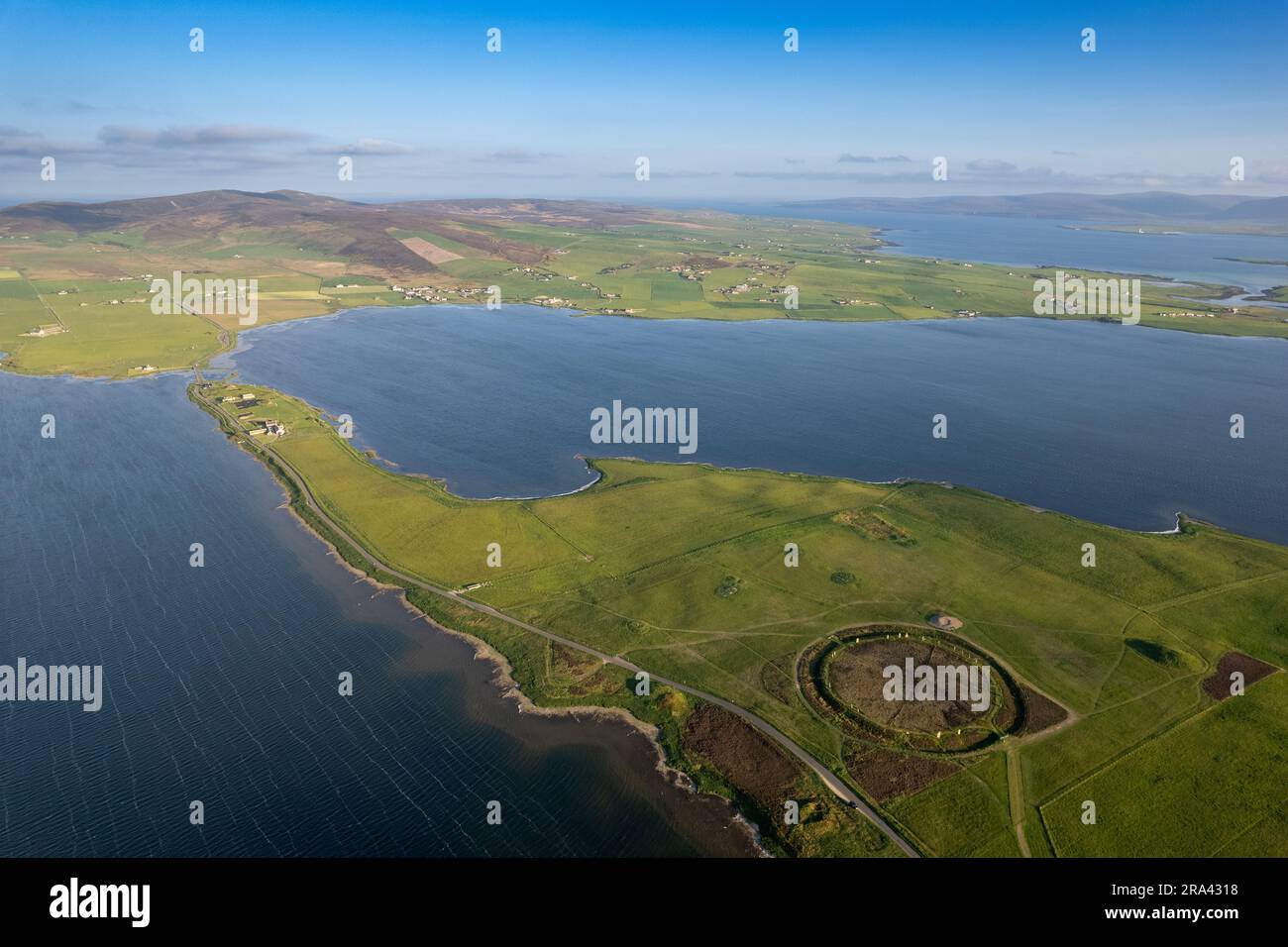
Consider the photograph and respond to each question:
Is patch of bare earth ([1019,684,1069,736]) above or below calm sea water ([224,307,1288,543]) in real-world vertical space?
below

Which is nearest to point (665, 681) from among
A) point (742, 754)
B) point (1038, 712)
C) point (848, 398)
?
point (742, 754)

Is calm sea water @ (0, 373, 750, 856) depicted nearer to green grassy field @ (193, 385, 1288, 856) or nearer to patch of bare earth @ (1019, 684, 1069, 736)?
green grassy field @ (193, 385, 1288, 856)

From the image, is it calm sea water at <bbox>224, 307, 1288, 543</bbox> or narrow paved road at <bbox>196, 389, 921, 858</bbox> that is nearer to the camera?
narrow paved road at <bbox>196, 389, 921, 858</bbox>

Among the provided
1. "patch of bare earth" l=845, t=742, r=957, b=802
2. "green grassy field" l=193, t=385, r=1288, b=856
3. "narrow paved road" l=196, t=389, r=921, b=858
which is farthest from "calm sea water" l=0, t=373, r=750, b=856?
"patch of bare earth" l=845, t=742, r=957, b=802

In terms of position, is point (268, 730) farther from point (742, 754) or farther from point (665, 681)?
point (742, 754)

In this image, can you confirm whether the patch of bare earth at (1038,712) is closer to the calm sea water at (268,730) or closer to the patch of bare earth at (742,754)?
the patch of bare earth at (742,754)

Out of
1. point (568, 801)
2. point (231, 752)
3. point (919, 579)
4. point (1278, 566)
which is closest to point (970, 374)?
point (1278, 566)

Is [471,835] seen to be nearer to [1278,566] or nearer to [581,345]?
[1278,566]

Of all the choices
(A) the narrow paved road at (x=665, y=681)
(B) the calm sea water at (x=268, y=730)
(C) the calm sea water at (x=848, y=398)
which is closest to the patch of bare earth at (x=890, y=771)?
Result: (A) the narrow paved road at (x=665, y=681)
